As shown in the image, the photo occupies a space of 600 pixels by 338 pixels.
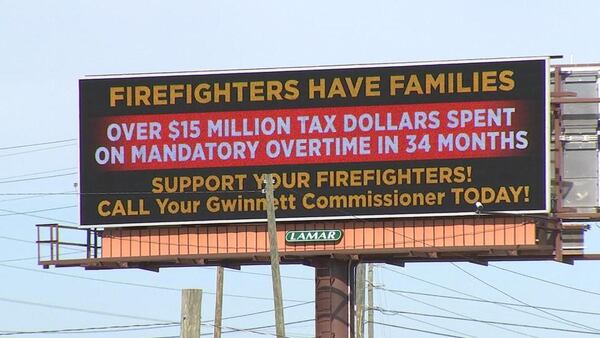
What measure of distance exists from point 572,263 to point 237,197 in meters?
9.10

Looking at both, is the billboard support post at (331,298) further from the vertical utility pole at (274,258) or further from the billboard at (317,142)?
the vertical utility pole at (274,258)

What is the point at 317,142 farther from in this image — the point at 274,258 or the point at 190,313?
the point at 190,313

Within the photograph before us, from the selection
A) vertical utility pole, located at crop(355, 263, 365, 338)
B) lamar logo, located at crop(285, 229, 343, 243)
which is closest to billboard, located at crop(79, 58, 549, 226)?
lamar logo, located at crop(285, 229, 343, 243)

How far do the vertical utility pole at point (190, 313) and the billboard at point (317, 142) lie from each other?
14.5 m

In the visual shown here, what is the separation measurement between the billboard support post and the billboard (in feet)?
5.12

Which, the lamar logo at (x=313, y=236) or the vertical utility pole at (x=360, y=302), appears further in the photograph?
the vertical utility pole at (x=360, y=302)

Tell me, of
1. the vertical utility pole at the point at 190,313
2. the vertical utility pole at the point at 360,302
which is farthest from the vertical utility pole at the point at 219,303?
the vertical utility pole at the point at 190,313

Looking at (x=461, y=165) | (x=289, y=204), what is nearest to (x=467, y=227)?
(x=461, y=165)

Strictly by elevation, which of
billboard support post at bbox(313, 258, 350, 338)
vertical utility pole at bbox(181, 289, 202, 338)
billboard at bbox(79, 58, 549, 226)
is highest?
billboard at bbox(79, 58, 549, 226)

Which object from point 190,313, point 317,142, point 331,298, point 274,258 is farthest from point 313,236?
point 190,313

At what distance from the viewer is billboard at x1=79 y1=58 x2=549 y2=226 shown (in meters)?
49.5

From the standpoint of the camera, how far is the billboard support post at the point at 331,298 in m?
50.9

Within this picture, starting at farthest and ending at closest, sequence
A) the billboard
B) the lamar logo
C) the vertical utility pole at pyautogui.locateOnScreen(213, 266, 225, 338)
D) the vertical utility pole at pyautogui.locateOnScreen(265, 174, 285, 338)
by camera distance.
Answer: the vertical utility pole at pyautogui.locateOnScreen(213, 266, 225, 338)
the lamar logo
the billboard
the vertical utility pole at pyautogui.locateOnScreen(265, 174, 285, 338)

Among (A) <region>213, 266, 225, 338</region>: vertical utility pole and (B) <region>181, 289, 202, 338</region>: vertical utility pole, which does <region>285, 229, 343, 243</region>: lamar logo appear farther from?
(B) <region>181, 289, 202, 338</region>: vertical utility pole
